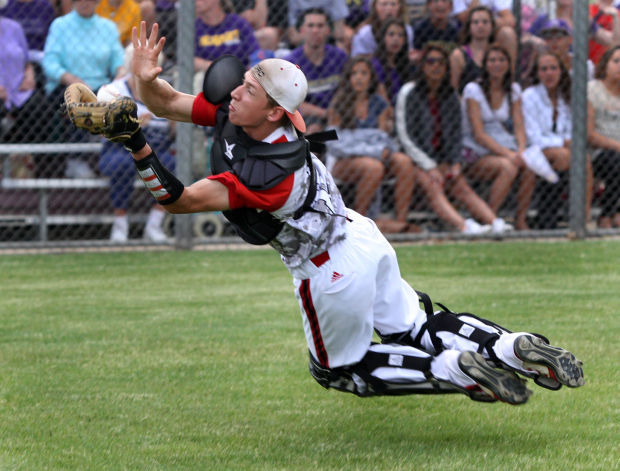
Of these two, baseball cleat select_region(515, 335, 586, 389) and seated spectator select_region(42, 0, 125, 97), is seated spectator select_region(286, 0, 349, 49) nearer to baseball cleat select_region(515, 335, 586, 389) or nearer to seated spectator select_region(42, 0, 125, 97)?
seated spectator select_region(42, 0, 125, 97)

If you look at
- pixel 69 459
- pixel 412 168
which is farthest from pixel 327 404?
pixel 412 168

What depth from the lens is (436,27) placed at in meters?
10.0

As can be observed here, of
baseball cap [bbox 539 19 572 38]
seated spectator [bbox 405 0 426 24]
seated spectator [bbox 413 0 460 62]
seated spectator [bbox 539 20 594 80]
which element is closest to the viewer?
seated spectator [bbox 413 0 460 62]

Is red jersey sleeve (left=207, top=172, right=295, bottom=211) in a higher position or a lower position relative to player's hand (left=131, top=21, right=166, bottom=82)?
lower

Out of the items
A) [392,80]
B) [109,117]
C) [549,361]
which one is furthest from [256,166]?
[392,80]

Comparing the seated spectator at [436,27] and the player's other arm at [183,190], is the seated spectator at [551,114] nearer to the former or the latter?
the seated spectator at [436,27]

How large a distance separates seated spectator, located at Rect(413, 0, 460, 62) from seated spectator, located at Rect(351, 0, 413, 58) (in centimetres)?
14

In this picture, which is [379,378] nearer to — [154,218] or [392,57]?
[154,218]

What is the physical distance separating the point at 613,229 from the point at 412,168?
2.23 meters

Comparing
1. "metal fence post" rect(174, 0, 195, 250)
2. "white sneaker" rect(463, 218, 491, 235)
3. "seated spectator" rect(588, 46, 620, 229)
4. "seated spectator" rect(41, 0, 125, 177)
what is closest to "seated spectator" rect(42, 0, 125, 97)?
"seated spectator" rect(41, 0, 125, 177)

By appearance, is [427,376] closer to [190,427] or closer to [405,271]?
[190,427]

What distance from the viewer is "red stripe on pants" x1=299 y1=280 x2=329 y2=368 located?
12.3 ft

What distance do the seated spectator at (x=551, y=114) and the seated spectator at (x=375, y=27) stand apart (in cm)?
135

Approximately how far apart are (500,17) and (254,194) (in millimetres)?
7519
